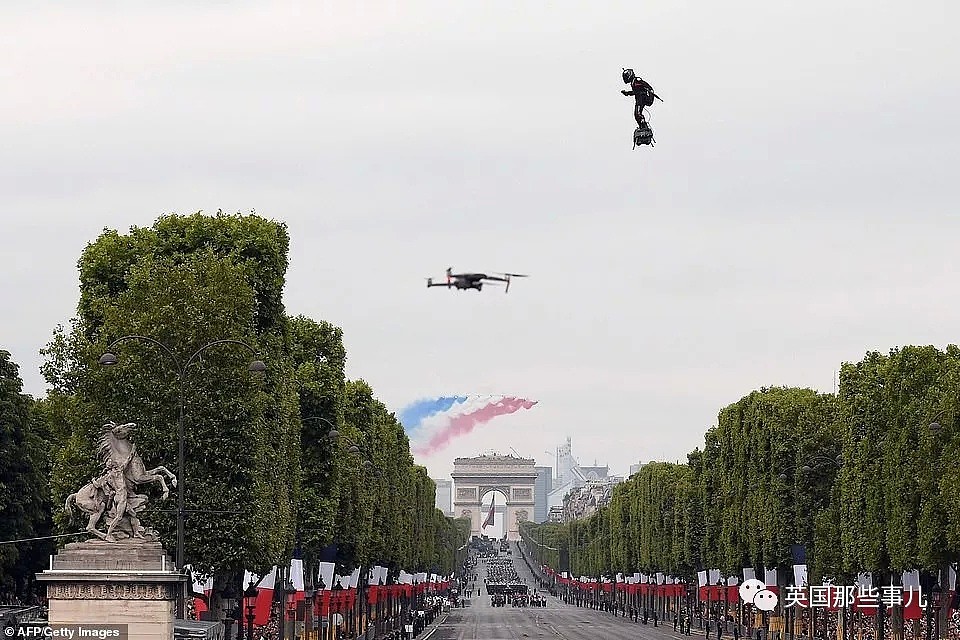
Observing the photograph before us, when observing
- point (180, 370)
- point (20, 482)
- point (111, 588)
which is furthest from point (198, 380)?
point (20, 482)

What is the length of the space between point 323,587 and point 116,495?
53.5 m

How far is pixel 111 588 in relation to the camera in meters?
51.9

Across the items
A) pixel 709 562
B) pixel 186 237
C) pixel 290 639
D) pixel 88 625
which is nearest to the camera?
pixel 88 625

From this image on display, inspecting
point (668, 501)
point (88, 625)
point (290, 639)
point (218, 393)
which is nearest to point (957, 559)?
point (290, 639)

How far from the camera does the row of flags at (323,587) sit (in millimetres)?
77625

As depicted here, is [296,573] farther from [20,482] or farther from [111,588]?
[111,588]

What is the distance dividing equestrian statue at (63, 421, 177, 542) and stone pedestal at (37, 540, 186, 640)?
0.52m

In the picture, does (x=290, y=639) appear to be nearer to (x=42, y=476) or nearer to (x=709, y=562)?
(x=42, y=476)

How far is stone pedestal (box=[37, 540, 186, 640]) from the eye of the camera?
5172 cm

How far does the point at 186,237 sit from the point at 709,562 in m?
77.6

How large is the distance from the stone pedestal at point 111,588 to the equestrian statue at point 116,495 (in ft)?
1.71

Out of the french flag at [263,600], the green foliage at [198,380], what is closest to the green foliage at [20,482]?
A: the french flag at [263,600]

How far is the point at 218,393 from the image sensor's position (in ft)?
212

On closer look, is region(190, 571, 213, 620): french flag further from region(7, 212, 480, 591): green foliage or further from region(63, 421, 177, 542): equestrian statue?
region(63, 421, 177, 542): equestrian statue
